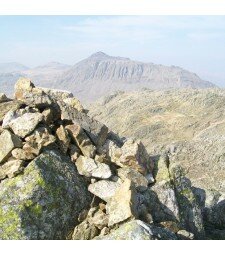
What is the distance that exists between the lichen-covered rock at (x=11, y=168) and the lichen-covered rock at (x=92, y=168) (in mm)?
2675

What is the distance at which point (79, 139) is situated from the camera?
18578mm

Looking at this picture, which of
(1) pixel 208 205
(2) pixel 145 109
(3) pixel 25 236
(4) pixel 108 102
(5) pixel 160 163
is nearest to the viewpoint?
(3) pixel 25 236

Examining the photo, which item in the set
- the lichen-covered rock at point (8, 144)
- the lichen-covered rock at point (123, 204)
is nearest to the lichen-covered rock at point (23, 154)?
the lichen-covered rock at point (8, 144)

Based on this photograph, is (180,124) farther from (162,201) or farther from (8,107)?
(8,107)

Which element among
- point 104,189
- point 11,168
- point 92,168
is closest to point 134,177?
point 104,189

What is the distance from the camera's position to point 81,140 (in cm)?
1861

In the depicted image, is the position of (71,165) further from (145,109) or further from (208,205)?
(145,109)

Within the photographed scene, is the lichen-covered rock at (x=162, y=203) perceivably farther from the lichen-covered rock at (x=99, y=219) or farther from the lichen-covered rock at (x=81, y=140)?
the lichen-covered rock at (x=81, y=140)

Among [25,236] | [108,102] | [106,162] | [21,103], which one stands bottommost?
[108,102]

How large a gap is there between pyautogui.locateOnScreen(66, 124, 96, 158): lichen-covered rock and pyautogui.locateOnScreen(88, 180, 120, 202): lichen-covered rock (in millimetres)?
1715

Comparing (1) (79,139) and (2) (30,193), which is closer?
(2) (30,193)

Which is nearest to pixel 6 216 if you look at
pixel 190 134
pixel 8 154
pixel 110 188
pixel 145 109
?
pixel 8 154

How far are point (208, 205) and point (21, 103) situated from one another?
518 inches

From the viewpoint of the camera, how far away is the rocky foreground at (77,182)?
49.3 ft
